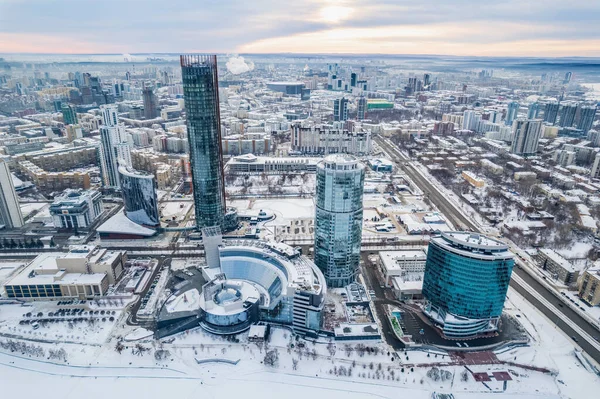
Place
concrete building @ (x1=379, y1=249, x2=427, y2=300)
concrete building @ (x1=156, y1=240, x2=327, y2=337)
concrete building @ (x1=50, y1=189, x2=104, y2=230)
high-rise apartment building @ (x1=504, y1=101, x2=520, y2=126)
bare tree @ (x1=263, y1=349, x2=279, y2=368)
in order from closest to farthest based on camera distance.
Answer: bare tree @ (x1=263, y1=349, x2=279, y2=368) < concrete building @ (x1=156, y1=240, x2=327, y2=337) < concrete building @ (x1=379, y1=249, x2=427, y2=300) < concrete building @ (x1=50, y1=189, x2=104, y2=230) < high-rise apartment building @ (x1=504, y1=101, x2=520, y2=126)

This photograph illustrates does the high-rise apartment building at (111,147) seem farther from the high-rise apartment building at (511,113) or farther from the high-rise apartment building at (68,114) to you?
the high-rise apartment building at (511,113)

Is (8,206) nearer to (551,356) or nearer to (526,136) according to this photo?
(551,356)

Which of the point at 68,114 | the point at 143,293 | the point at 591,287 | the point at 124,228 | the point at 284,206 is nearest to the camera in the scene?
the point at 591,287

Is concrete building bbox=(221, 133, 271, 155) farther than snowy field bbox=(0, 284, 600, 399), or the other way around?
concrete building bbox=(221, 133, 271, 155)

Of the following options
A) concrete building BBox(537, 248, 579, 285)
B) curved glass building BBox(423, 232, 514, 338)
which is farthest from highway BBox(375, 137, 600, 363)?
curved glass building BBox(423, 232, 514, 338)

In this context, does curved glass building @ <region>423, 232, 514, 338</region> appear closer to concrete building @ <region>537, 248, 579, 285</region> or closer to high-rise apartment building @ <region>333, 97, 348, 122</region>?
concrete building @ <region>537, 248, 579, 285</region>

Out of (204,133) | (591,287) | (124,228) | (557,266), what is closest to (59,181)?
(124,228)
